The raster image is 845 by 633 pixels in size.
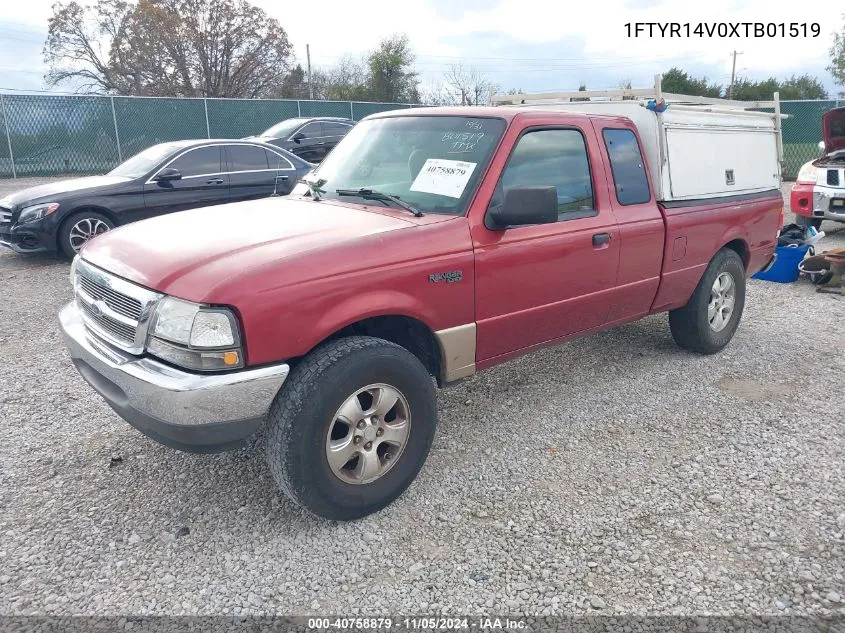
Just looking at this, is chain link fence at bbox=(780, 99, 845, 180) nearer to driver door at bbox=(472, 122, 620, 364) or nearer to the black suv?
the black suv

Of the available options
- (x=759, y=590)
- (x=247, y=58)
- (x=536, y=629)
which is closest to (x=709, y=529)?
(x=759, y=590)

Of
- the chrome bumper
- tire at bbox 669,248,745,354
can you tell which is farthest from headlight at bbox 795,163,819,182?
tire at bbox 669,248,745,354

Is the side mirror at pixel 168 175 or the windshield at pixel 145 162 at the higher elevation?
the windshield at pixel 145 162

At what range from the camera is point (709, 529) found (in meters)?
3.00

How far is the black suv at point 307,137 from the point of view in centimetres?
1288

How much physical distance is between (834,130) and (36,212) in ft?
37.2

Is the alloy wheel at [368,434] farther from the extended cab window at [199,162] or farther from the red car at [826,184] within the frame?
the red car at [826,184]

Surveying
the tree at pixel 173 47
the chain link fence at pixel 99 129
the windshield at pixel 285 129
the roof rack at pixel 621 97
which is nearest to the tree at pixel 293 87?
the tree at pixel 173 47

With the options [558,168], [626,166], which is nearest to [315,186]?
[558,168]

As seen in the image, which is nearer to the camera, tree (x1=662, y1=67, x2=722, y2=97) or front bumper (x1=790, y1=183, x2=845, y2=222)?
front bumper (x1=790, y1=183, x2=845, y2=222)

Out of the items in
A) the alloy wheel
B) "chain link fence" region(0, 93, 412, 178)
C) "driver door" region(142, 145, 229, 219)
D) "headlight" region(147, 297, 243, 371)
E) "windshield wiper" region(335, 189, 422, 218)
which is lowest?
the alloy wheel

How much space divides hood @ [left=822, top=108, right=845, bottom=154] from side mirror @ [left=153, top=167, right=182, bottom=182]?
31.4 feet

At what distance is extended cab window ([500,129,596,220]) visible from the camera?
363 cm

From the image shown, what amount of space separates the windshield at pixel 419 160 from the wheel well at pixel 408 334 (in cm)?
63
